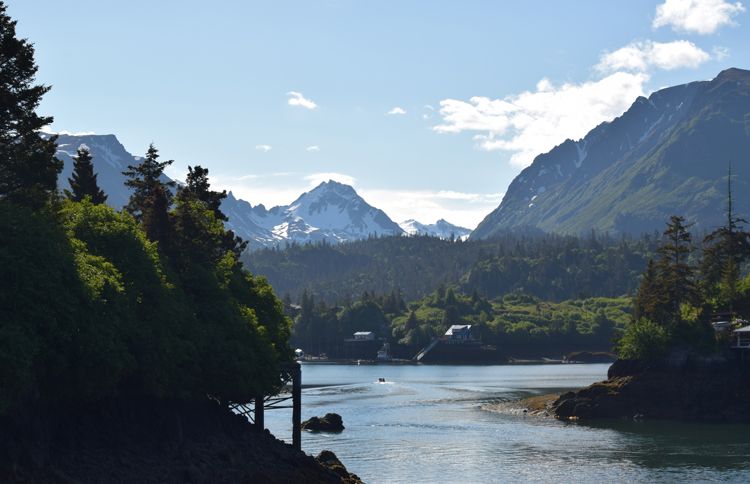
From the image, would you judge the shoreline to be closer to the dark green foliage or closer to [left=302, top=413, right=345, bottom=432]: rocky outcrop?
[left=302, top=413, right=345, bottom=432]: rocky outcrop

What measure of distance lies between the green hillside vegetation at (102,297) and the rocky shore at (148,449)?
1291 millimetres

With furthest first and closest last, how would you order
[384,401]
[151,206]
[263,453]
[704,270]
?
1. [384,401]
2. [704,270]
3. [151,206]
4. [263,453]

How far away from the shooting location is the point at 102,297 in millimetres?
56969

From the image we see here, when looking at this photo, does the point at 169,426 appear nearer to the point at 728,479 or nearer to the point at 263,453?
the point at 263,453

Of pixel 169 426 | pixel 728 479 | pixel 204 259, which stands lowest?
pixel 728 479

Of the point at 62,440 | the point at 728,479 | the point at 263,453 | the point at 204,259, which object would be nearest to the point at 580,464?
the point at 728,479

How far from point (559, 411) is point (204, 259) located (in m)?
68.6

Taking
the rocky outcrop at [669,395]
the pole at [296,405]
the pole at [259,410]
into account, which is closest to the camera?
the pole at [259,410]

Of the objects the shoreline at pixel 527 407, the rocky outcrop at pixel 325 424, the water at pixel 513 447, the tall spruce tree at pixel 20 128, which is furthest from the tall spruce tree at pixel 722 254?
the tall spruce tree at pixel 20 128

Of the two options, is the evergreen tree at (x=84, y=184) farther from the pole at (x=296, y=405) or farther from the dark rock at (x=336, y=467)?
the dark rock at (x=336, y=467)

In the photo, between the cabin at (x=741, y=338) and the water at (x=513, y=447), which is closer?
the water at (x=513, y=447)

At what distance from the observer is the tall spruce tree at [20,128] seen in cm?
5912

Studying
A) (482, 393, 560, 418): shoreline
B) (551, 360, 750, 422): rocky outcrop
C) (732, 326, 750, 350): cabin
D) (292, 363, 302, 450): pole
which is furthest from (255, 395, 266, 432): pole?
(732, 326, 750, 350): cabin

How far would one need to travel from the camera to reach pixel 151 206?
83.6 m
